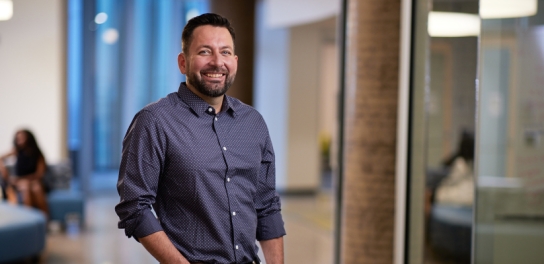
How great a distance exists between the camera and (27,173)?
27.9 ft

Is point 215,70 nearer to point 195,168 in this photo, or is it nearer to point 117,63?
point 195,168

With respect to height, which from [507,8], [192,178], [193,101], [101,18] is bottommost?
[192,178]

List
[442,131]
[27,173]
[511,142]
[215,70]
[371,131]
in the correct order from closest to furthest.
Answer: [215,70]
[511,142]
[442,131]
[371,131]
[27,173]

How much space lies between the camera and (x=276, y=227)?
2.26 meters

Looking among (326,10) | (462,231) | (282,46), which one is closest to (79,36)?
(282,46)

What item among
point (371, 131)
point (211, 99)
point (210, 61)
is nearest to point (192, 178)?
point (211, 99)

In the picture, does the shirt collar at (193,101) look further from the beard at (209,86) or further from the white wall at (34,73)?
the white wall at (34,73)

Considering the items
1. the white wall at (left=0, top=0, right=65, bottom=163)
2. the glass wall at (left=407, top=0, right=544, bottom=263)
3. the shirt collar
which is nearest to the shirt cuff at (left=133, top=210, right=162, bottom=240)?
the shirt collar

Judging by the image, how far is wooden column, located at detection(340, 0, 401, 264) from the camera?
4.88 metres

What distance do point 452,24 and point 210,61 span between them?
2.52 meters

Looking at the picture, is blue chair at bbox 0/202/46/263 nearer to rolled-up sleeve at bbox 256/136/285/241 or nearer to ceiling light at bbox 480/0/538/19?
rolled-up sleeve at bbox 256/136/285/241

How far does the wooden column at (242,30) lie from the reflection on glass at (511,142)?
5.82 metres

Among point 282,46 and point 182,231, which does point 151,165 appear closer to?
point 182,231

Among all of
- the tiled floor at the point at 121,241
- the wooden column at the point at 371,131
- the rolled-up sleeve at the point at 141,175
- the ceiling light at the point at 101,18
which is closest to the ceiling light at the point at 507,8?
the wooden column at the point at 371,131
